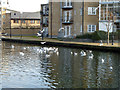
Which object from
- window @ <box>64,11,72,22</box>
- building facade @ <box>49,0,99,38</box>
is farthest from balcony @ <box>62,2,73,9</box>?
window @ <box>64,11,72,22</box>

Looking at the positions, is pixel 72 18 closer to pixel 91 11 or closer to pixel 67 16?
pixel 67 16

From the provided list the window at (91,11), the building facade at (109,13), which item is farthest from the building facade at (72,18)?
the building facade at (109,13)

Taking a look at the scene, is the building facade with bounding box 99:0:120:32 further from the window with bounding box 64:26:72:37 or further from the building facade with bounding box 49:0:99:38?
the window with bounding box 64:26:72:37

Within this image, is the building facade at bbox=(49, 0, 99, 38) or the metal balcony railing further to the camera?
the metal balcony railing

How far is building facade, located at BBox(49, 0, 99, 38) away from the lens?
47750 mm

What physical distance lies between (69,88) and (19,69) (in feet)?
18.5

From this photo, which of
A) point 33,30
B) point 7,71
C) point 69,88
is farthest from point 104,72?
point 33,30

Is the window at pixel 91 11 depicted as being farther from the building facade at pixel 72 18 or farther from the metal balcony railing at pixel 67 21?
the metal balcony railing at pixel 67 21

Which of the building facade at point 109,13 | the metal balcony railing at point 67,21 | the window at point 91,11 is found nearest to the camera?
the building facade at point 109,13

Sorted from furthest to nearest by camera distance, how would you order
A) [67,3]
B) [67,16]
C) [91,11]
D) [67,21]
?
[67,16] < [67,3] < [67,21] < [91,11]

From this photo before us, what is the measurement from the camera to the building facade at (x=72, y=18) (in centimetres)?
4775

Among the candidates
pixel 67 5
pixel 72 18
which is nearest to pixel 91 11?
pixel 72 18

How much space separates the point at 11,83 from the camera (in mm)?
12453

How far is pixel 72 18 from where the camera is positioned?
51.1m
